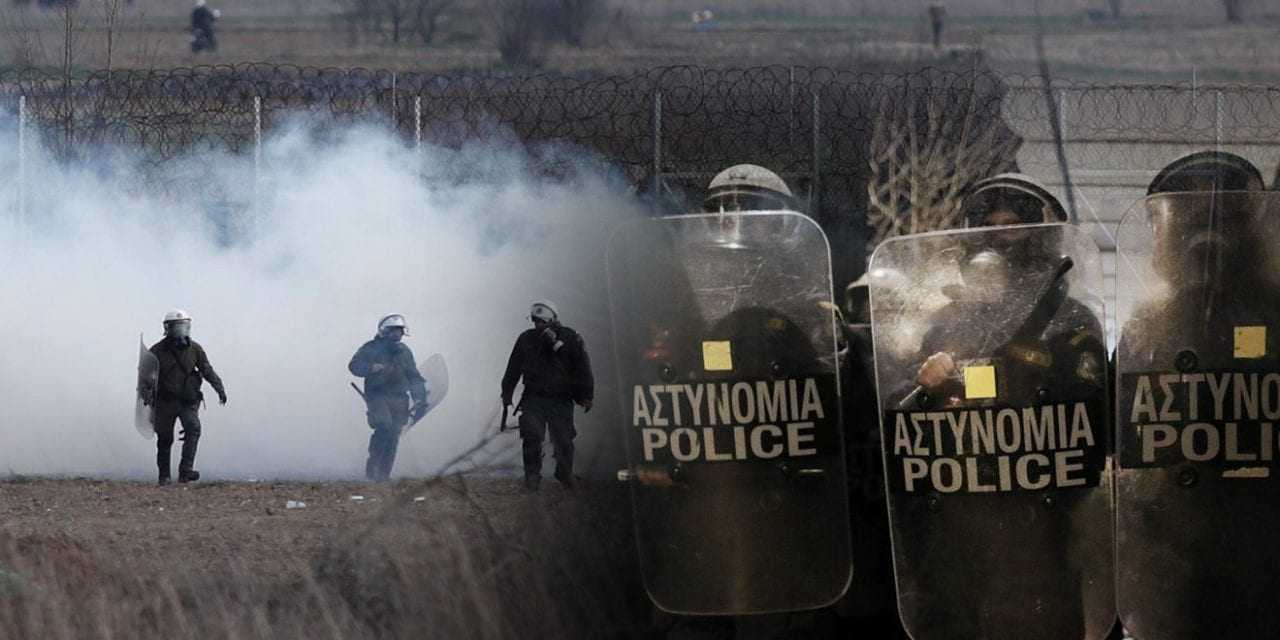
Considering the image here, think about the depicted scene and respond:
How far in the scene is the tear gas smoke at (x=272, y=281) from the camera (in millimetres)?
8680

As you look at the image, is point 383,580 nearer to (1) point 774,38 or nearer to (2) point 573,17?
(2) point 573,17

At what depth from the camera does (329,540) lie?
262 inches

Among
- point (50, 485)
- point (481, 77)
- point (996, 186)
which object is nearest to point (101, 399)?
point (50, 485)

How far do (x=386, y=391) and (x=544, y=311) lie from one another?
7.22 ft

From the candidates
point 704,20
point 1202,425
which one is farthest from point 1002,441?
point 704,20

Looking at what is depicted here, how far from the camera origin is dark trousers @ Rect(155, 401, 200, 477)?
922 centimetres

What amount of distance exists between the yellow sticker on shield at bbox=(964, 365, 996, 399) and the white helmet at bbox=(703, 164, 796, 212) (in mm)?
1088

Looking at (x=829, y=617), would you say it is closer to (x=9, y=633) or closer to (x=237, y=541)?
(x=9, y=633)

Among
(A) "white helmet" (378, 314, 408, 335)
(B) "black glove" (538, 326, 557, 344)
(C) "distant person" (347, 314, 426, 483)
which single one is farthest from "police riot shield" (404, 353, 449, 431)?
(B) "black glove" (538, 326, 557, 344)

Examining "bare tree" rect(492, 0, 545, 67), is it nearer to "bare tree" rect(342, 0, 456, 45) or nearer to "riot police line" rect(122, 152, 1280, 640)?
"bare tree" rect(342, 0, 456, 45)

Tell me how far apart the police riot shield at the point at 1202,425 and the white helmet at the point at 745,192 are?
49.6 inches

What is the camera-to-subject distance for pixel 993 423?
4.50 m

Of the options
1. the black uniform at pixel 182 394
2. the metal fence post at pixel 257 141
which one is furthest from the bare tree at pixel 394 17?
the black uniform at pixel 182 394

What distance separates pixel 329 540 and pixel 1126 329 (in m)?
3.14
